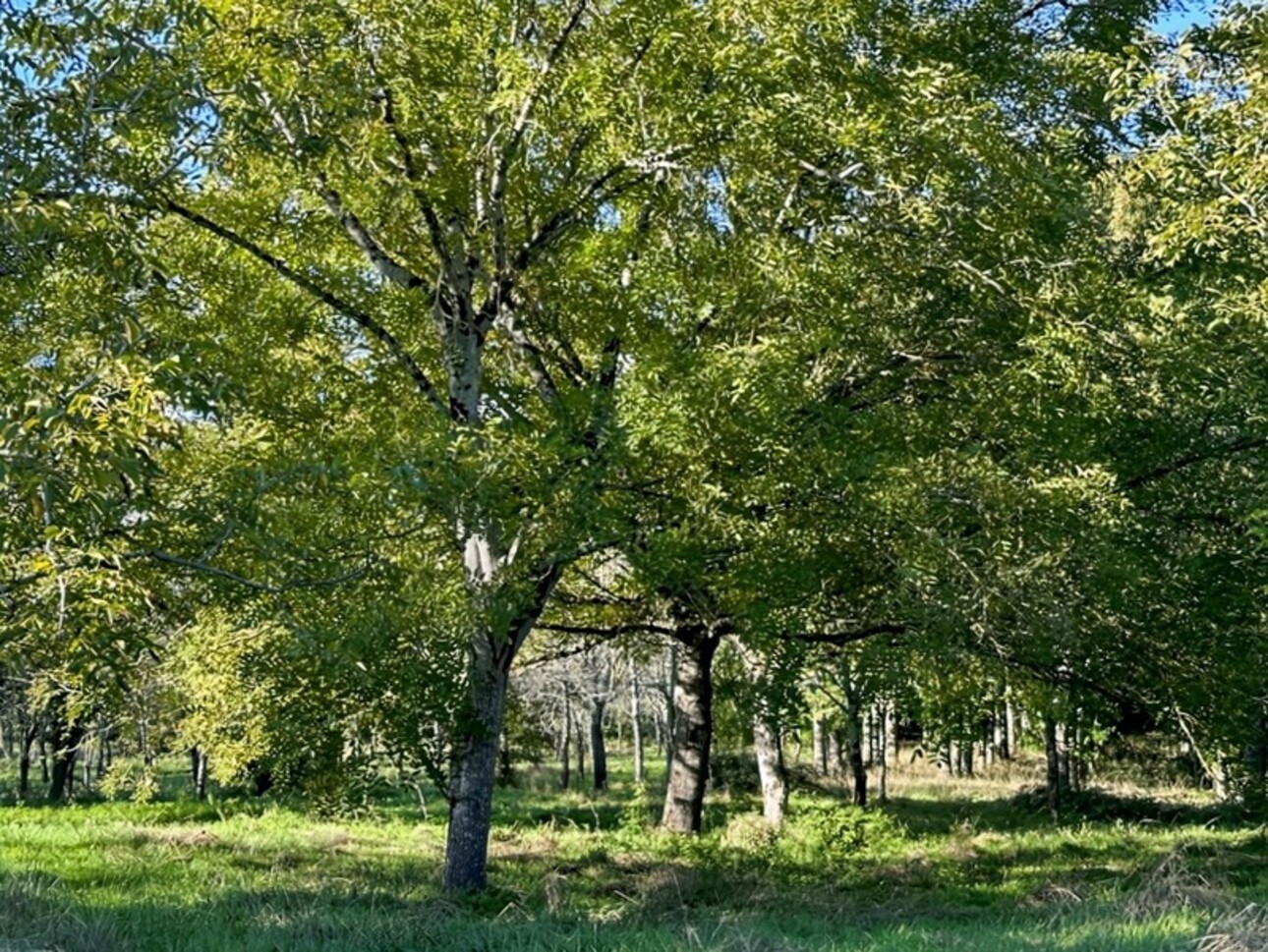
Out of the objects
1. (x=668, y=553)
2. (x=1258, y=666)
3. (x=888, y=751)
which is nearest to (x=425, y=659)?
(x=668, y=553)

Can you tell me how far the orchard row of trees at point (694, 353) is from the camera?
8.43 m

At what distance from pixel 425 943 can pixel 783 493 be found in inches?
197

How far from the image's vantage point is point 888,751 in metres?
45.0

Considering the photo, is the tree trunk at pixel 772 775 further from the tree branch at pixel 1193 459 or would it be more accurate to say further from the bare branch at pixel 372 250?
the bare branch at pixel 372 250

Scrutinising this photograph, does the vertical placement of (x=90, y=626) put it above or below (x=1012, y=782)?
above

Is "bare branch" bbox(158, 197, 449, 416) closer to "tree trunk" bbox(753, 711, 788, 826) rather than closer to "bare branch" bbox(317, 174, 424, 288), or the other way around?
"bare branch" bbox(317, 174, 424, 288)

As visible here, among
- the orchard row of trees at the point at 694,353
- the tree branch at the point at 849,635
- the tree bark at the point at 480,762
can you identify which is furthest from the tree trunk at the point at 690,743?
the tree bark at the point at 480,762

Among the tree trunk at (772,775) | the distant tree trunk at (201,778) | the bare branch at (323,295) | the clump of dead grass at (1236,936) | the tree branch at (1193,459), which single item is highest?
the bare branch at (323,295)

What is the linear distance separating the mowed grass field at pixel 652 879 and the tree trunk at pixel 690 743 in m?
0.61

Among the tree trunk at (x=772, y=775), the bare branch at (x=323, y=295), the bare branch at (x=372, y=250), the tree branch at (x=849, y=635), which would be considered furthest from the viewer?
the tree trunk at (x=772, y=775)

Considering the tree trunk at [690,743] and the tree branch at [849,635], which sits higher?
the tree branch at [849,635]

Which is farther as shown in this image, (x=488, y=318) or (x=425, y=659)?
(x=488, y=318)

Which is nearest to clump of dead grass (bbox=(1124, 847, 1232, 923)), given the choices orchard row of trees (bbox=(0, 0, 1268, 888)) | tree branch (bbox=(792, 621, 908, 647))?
orchard row of trees (bbox=(0, 0, 1268, 888))

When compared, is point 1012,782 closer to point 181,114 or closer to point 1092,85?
point 1092,85
